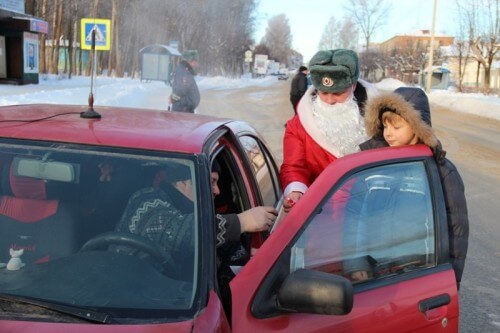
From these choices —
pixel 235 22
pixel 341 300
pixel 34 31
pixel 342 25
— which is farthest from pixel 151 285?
pixel 342 25

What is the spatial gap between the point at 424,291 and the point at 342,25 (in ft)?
360

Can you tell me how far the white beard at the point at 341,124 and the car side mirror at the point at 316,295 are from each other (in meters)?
1.17

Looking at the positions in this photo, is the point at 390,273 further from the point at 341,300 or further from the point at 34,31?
the point at 34,31

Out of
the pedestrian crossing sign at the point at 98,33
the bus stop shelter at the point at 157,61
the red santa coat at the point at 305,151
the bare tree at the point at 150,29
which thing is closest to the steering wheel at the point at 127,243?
the red santa coat at the point at 305,151

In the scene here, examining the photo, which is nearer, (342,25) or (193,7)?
(193,7)

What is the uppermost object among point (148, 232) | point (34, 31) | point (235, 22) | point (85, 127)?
point (235, 22)

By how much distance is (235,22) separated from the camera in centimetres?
7475

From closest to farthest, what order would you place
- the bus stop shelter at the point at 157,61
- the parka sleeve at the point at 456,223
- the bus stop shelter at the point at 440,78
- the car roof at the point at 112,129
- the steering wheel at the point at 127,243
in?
1. the steering wheel at the point at 127,243
2. the car roof at the point at 112,129
3. the parka sleeve at the point at 456,223
4. the bus stop shelter at the point at 157,61
5. the bus stop shelter at the point at 440,78

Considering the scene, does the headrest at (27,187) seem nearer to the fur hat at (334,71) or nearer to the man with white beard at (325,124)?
the man with white beard at (325,124)

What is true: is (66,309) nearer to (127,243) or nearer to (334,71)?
(127,243)

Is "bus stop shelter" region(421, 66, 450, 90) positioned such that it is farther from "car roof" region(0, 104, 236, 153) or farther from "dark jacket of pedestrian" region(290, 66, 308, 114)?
"car roof" region(0, 104, 236, 153)

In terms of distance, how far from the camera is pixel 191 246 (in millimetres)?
1969

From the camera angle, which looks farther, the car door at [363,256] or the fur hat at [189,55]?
the fur hat at [189,55]

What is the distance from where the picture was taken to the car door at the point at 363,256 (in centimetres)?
188
